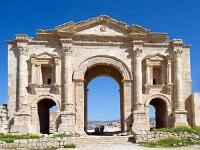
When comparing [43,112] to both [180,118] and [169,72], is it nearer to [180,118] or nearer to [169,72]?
[169,72]

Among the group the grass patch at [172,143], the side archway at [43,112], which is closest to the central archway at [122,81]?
the side archway at [43,112]

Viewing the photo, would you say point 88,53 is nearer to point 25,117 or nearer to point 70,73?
point 70,73

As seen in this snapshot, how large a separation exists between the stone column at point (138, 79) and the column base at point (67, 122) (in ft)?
16.9

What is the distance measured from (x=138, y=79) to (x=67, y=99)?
5.84 m

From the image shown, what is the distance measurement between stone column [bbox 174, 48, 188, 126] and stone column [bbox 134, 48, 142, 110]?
3015mm

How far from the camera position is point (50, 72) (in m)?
30.4

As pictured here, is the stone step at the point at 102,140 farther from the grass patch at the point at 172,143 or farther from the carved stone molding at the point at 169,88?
the carved stone molding at the point at 169,88

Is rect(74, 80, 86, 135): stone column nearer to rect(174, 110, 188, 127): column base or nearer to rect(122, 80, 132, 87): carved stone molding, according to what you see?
rect(122, 80, 132, 87): carved stone molding

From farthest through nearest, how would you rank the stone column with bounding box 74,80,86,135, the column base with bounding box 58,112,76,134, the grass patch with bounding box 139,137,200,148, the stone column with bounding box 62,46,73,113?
the stone column with bounding box 74,80,86,135
the stone column with bounding box 62,46,73,113
the column base with bounding box 58,112,76,134
the grass patch with bounding box 139,137,200,148

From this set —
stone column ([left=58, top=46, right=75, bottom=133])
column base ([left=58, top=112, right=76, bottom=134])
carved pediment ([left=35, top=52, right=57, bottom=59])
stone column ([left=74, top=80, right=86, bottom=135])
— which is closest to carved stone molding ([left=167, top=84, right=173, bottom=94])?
stone column ([left=74, top=80, right=86, bottom=135])

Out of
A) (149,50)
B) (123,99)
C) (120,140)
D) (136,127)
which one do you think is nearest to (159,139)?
(120,140)

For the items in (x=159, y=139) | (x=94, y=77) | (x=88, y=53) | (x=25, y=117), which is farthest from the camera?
(x=94, y=77)

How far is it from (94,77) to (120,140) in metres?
10.2

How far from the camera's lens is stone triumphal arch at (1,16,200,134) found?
2853 cm
